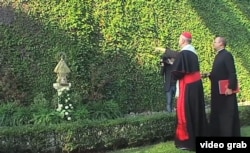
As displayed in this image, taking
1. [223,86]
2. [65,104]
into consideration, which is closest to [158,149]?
[223,86]

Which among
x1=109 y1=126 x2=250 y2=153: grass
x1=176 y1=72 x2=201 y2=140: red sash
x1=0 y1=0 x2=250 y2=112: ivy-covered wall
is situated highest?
x1=0 y1=0 x2=250 y2=112: ivy-covered wall

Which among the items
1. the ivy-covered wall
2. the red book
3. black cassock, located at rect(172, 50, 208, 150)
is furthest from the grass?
the ivy-covered wall

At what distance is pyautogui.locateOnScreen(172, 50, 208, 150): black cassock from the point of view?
23.5ft

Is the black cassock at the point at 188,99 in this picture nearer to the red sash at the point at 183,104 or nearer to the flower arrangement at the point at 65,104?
the red sash at the point at 183,104

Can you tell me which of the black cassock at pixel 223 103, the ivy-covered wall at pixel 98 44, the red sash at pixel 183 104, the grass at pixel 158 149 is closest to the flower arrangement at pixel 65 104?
the grass at pixel 158 149

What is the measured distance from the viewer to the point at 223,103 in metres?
7.30

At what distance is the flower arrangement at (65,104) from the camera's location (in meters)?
8.45

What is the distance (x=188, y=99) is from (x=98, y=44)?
4.40 m

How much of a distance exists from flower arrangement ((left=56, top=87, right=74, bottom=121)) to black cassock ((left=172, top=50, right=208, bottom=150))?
2.22 meters

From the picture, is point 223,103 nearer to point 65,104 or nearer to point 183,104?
point 183,104

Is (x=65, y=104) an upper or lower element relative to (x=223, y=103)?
upper

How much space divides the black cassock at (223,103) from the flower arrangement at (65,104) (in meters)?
2.67

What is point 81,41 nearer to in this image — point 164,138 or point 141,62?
point 141,62

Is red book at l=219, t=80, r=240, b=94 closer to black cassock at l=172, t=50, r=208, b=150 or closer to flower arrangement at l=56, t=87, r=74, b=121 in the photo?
black cassock at l=172, t=50, r=208, b=150
